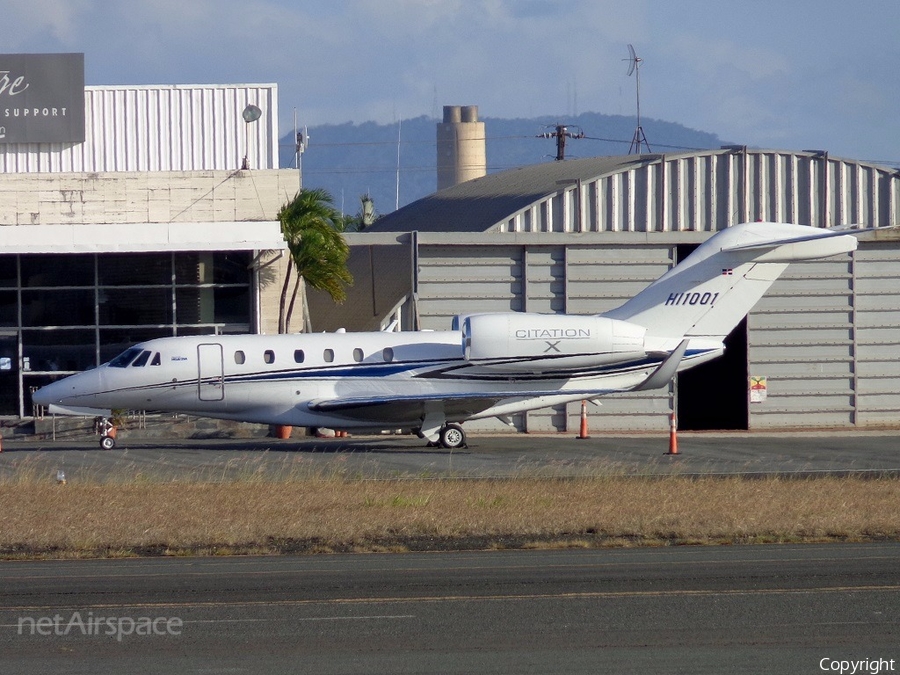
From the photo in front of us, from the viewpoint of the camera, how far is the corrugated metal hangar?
31844mm

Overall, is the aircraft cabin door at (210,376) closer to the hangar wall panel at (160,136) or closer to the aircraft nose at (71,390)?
the aircraft nose at (71,390)

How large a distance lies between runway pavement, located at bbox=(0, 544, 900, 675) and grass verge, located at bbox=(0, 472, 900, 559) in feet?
2.89

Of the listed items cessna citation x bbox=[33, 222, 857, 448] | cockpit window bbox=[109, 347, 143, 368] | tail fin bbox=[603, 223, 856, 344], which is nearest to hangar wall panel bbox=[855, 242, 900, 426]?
tail fin bbox=[603, 223, 856, 344]

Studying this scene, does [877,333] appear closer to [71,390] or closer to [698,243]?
[698,243]

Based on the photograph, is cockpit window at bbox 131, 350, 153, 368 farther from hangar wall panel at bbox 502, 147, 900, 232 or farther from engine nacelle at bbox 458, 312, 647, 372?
hangar wall panel at bbox 502, 147, 900, 232

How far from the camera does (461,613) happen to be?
9.14 metres

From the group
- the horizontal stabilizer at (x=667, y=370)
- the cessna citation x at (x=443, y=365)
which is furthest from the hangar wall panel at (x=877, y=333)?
the horizontal stabilizer at (x=667, y=370)

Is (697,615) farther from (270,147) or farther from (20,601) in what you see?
(270,147)

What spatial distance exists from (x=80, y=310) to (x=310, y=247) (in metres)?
6.36

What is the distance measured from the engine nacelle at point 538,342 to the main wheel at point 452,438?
1683 mm

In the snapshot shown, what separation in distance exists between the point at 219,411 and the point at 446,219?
16.9 meters

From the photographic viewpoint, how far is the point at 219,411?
2527 centimetres

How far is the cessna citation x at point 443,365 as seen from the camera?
25.0 m

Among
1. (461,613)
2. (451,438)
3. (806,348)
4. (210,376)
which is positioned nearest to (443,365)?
(451,438)
